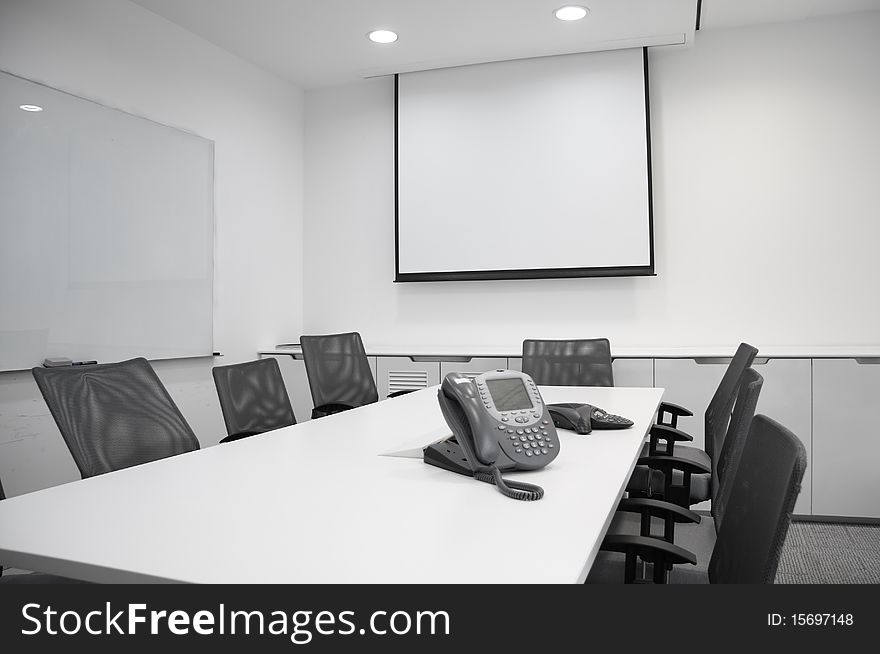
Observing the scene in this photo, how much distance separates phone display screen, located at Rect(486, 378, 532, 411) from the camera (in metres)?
1.82

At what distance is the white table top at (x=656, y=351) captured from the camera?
4242 mm

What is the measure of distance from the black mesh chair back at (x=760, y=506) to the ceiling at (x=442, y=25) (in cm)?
362

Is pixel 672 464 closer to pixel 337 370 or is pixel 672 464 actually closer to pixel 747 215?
pixel 337 370

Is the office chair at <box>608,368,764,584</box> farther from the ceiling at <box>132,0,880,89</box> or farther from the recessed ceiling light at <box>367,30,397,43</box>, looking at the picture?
the recessed ceiling light at <box>367,30,397,43</box>

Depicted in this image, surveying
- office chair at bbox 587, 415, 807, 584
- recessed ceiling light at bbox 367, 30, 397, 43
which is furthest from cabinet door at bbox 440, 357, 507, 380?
office chair at bbox 587, 415, 807, 584

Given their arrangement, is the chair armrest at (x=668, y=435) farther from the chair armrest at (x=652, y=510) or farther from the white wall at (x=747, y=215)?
the white wall at (x=747, y=215)

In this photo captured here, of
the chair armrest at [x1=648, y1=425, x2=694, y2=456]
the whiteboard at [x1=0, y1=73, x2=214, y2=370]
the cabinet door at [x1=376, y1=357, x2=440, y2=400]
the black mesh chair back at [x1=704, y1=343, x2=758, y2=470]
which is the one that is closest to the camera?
the black mesh chair back at [x1=704, y1=343, x2=758, y2=470]

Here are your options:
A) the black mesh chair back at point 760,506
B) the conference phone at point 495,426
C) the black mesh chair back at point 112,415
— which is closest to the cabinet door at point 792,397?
the conference phone at point 495,426

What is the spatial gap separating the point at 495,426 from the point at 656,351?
321cm

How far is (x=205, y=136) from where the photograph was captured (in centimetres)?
482

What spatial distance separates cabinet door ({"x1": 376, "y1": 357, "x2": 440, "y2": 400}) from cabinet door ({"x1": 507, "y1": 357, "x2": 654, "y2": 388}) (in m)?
1.19

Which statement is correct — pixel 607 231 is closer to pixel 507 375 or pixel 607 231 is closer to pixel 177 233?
pixel 177 233

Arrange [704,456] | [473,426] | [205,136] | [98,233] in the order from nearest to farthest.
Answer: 1. [473,426]
2. [704,456]
3. [98,233]
4. [205,136]

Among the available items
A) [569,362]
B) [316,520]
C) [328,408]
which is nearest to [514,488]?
[316,520]
